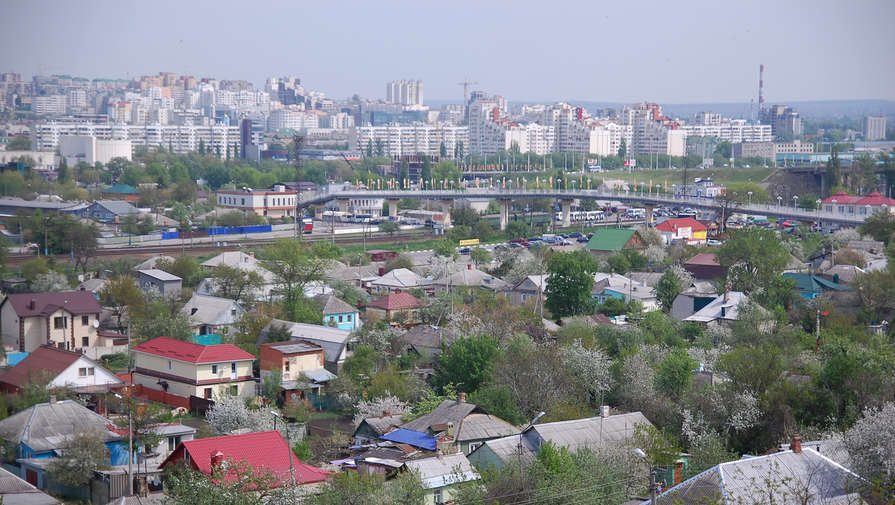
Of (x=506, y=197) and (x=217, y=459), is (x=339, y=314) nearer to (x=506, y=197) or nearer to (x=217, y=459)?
(x=217, y=459)

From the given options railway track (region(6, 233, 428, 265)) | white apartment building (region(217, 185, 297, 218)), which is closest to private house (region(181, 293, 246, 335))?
railway track (region(6, 233, 428, 265))

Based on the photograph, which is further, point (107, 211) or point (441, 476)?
point (107, 211)

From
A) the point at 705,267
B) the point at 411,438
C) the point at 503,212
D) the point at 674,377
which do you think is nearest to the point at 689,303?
the point at 705,267

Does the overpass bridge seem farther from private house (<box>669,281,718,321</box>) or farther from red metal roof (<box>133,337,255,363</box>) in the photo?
red metal roof (<box>133,337,255,363</box>)

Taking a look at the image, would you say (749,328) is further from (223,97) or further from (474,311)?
(223,97)

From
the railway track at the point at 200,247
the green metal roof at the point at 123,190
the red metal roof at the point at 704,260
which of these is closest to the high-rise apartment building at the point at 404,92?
the green metal roof at the point at 123,190

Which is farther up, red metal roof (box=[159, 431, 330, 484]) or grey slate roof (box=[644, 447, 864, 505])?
grey slate roof (box=[644, 447, 864, 505])

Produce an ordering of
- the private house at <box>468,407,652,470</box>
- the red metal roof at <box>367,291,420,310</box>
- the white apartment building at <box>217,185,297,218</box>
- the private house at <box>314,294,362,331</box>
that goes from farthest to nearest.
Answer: the white apartment building at <box>217,185,297,218</box>, the red metal roof at <box>367,291,420,310</box>, the private house at <box>314,294,362,331</box>, the private house at <box>468,407,652,470</box>
